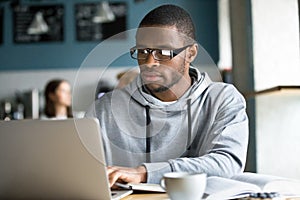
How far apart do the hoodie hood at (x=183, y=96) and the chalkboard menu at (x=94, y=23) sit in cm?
424

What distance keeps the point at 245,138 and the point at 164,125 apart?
0.77 feet

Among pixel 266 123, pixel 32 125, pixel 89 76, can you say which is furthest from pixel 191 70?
pixel 89 76

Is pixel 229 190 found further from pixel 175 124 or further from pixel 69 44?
pixel 69 44

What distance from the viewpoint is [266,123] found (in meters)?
3.34

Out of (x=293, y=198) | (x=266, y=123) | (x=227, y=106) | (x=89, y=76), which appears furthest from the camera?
(x=89, y=76)

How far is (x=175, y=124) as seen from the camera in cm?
162

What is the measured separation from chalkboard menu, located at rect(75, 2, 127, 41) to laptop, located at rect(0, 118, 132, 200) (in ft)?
15.6

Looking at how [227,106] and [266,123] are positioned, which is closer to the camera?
[227,106]

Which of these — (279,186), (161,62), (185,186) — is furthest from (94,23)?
(185,186)

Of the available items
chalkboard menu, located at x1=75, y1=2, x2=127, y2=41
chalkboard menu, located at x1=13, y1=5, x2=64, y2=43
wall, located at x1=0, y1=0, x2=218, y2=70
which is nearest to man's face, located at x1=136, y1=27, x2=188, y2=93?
wall, located at x1=0, y1=0, x2=218, y2=70

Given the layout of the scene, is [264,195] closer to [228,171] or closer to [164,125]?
[228,171]

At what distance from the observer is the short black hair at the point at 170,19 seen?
159cm

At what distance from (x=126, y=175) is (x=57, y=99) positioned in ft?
13.1

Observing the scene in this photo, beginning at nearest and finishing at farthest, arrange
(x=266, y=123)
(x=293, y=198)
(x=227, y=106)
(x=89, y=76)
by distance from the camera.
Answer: (x=293, y=198)
(x=227, y=106)
(x=266, y=123)
(x=89, y=76)
